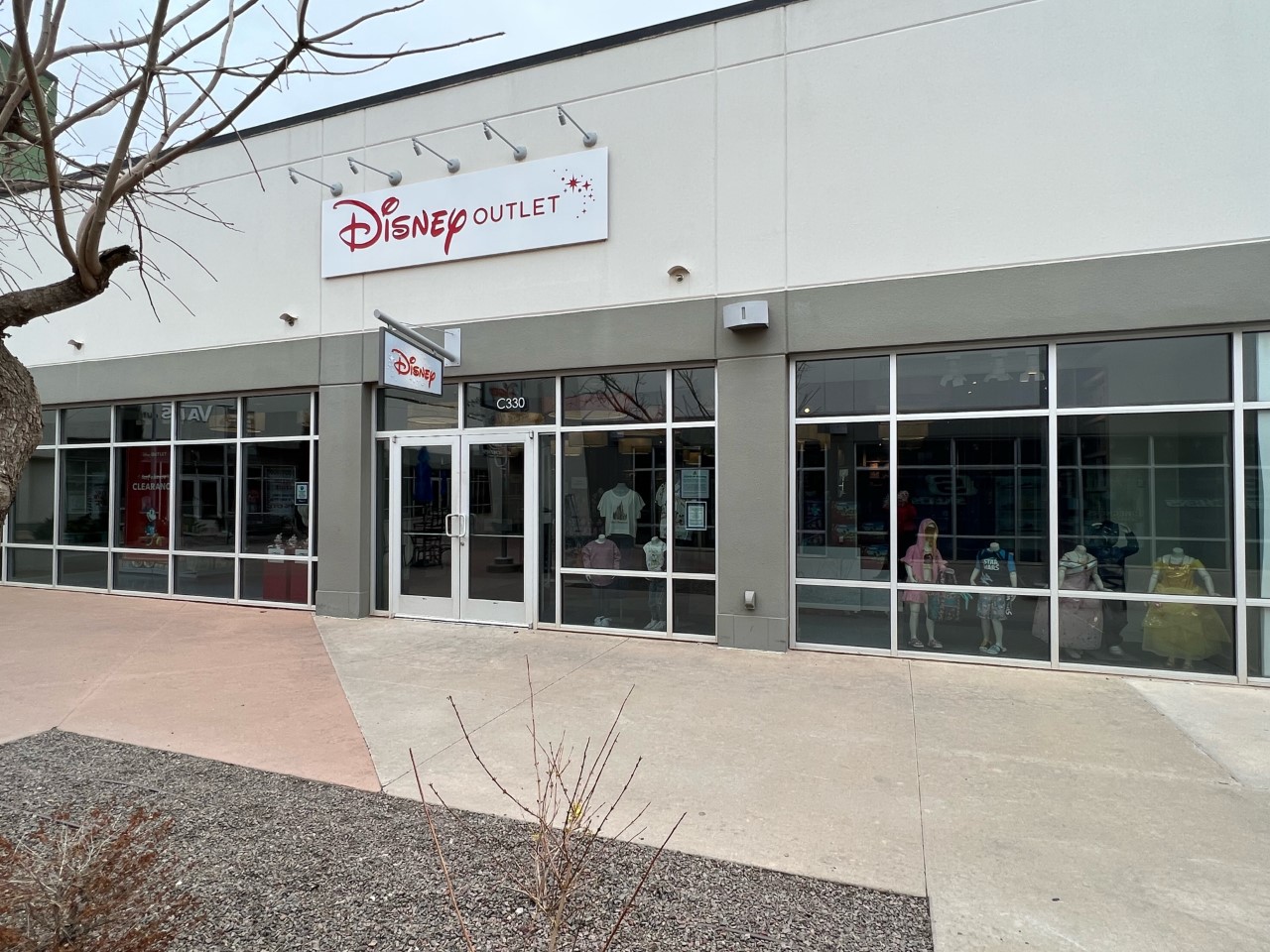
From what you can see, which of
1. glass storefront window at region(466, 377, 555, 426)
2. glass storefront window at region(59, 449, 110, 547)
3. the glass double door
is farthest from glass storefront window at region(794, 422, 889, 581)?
glass storefront window at region(59, 449, 110, 547)

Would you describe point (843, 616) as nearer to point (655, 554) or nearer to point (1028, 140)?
point (655, 554)

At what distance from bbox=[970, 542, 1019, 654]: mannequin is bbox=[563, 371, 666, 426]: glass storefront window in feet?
11.8

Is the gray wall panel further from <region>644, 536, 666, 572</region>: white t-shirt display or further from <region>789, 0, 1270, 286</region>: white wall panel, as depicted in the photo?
<region>644, 536, 666, 572</region>: white t-shirt display

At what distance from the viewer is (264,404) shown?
410 inches

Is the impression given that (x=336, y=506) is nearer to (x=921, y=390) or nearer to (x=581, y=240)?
(x=581, y=240)

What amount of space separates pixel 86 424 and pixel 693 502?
33.5ft

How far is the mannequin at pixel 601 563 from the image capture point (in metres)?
8.55

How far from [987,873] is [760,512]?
4.66 meters

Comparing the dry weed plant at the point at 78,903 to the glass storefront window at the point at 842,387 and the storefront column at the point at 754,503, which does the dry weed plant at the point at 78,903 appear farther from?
the glass storefront window at the point at 842,387

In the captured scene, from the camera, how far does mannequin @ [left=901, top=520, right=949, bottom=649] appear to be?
7.34m

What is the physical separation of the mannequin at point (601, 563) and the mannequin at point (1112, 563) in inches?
188

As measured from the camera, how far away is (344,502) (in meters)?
9.57

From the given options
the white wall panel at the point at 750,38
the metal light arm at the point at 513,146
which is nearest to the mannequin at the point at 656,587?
the metal light arm at the point at 513,146

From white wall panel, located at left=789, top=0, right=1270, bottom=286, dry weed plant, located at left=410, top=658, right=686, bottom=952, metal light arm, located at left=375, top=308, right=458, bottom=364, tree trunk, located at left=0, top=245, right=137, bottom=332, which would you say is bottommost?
dry weed plant, located at left=410, top=658, right=686, bottom=952
